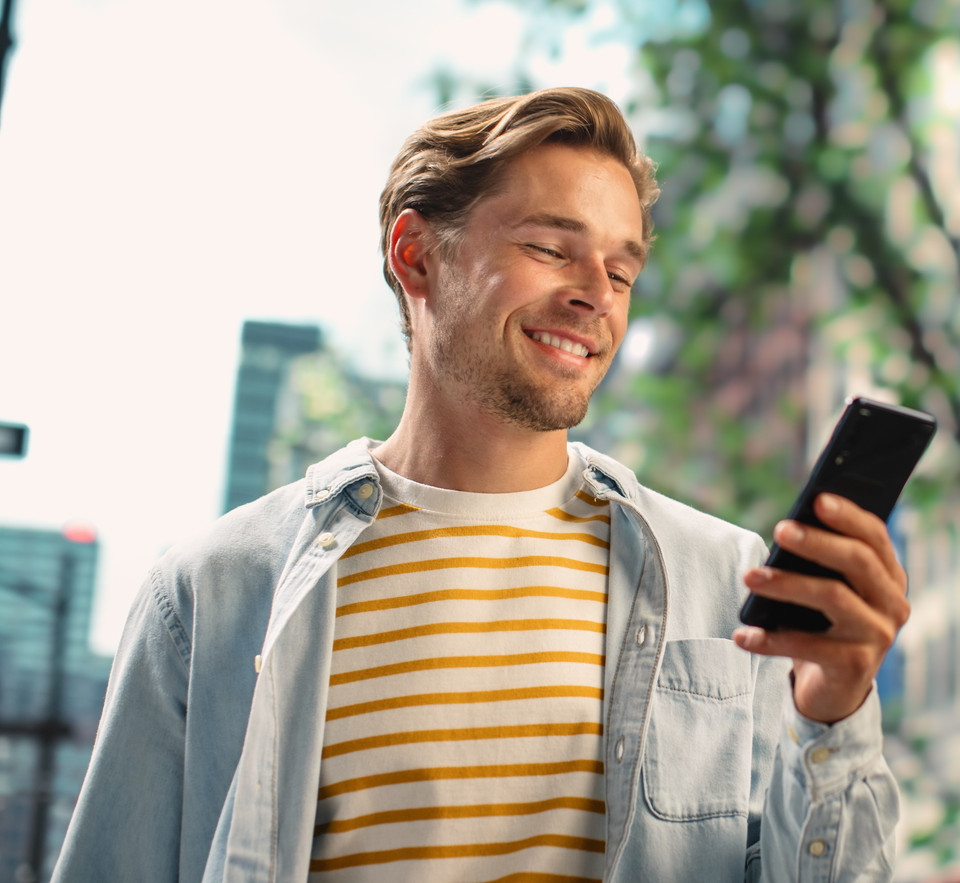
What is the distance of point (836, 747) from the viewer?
744mm

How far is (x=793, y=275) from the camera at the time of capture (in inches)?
74.0

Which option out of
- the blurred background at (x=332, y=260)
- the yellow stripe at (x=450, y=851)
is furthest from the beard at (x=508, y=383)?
the blurred background at (x=332, y=260)

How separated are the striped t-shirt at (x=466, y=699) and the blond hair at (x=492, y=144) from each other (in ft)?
1.18

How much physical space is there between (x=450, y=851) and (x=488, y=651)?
0.19 m

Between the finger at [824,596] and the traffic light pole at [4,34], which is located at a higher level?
the traffic light pole at [4,34]

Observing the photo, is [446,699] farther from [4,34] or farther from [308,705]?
[4,34]

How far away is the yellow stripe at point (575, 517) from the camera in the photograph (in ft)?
3.41

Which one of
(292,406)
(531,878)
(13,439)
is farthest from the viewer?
(292,406)

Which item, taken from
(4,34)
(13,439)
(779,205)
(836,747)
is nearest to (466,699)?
(836,747)

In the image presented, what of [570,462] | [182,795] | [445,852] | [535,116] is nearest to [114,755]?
[182,795]

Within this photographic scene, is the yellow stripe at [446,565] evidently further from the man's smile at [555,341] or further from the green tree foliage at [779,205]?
the green tree foliage at [779,205]

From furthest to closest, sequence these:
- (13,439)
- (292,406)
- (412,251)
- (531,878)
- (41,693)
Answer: (292,406)
(41,693)
(13,439)
(412,251)
(531,878)

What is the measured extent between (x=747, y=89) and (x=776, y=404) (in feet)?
2.19

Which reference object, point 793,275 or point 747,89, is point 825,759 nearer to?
point 793,275
